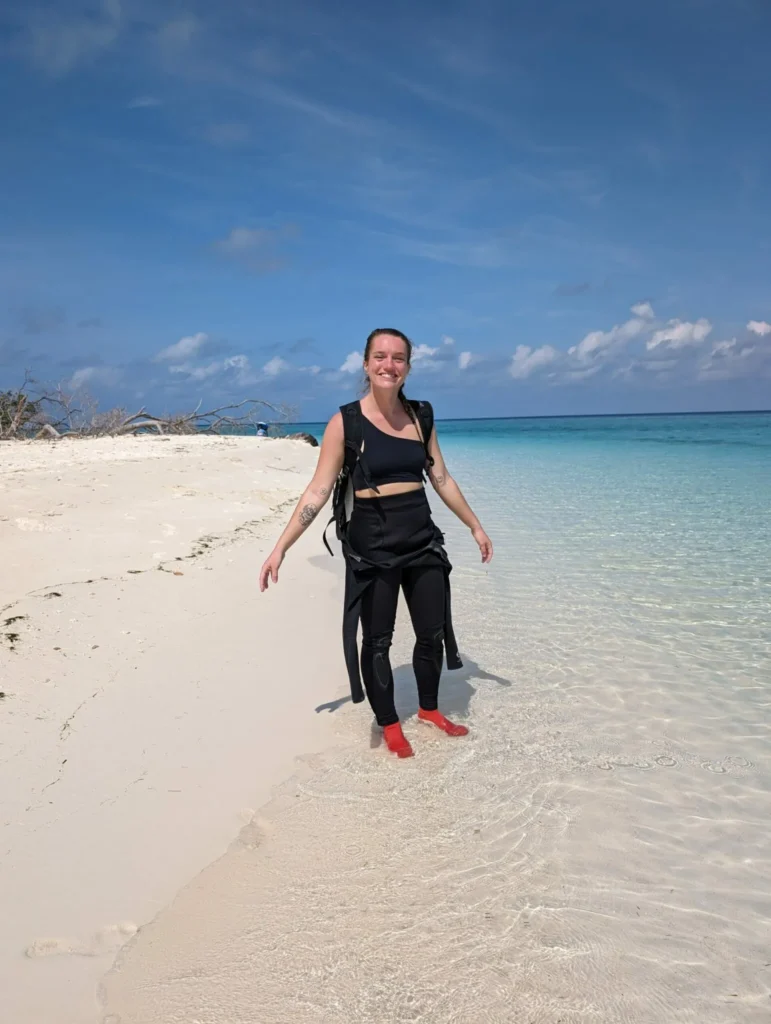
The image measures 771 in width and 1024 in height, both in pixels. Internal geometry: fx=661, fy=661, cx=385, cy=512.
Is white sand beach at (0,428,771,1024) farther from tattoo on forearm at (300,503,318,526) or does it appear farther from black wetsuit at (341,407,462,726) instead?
tattoo on forearm at (300,503,318,526)

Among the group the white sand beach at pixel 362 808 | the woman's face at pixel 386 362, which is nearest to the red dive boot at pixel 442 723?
the white sand beach at pixel 362 808

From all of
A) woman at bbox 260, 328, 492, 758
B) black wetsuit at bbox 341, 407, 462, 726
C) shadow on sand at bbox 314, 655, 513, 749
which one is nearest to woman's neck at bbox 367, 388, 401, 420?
woman at bbox 260, 328, 492, 758

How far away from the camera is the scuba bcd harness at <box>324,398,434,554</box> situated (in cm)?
313

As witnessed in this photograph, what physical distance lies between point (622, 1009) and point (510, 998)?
310 millimetres

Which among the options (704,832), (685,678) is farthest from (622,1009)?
(685,678)

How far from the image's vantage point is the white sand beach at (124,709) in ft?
7.18

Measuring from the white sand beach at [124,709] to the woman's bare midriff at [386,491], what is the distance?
134cm

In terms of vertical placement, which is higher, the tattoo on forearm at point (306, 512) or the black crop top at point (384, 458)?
the black crop top at point (384, 458)

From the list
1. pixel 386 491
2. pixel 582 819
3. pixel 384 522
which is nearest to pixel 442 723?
pixel 582 819

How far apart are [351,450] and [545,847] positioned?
1.88 m

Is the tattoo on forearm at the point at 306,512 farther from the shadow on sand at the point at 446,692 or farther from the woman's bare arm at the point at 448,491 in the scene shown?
the shadow on sand at the point at 446,692

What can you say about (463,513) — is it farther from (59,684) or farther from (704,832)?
(59,684)

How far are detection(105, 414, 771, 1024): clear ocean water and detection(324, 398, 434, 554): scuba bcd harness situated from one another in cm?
123

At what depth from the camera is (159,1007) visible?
1.84 meters
